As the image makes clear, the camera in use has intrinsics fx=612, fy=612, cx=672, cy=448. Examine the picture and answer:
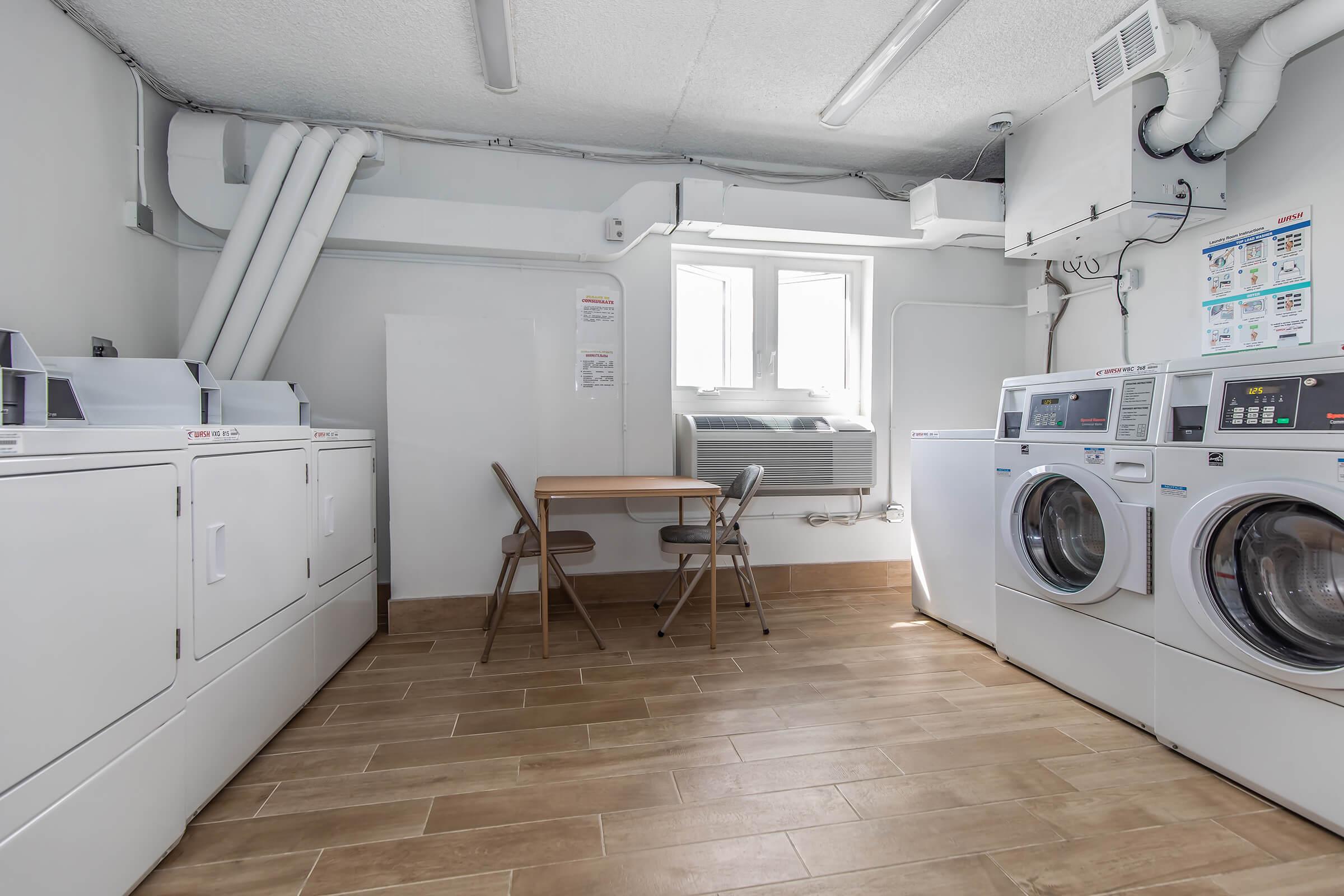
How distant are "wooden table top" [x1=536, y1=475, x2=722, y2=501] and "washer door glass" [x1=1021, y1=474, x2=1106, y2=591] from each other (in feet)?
4.24

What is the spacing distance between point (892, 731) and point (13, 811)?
83.7 inches

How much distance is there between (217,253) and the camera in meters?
3.11

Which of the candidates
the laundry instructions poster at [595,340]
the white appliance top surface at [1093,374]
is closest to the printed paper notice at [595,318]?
the laundry instructions poster at [595,340]

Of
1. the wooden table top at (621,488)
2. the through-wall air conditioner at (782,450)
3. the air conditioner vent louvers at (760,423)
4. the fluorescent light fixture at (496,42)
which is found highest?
the fluorescent light fixture at (496,42)

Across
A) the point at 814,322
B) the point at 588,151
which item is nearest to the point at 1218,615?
the point at 814,322

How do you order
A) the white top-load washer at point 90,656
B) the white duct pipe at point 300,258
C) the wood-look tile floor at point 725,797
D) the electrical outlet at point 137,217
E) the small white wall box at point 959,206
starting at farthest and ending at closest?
1. the small white wall box at point 959,206
2. the white duct pipe at point 300,258
3. the electrical outlet at point 137,217
4. the wood-look tile floor at point 725,797
5. the white top-load washer at point 90,656

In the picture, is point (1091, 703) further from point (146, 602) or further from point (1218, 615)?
point (146, 602)

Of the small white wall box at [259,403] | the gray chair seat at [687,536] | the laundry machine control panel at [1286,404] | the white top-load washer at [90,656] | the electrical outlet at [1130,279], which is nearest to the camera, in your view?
the white top-load washer at [90,656]

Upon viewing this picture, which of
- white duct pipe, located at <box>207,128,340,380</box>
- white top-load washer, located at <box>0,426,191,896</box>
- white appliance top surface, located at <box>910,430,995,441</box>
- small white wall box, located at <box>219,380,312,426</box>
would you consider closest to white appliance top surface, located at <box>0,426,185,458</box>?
white top-load washer, located at <box>0,426,191,896</box>

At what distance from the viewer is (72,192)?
2.30 metres

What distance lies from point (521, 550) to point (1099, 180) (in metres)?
3.12

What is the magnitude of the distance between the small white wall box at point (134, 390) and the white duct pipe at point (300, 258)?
2.93ft

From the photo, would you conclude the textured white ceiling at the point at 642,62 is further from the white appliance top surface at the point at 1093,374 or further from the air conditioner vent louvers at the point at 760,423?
the air conditioner vent louvers at the point at 760,423

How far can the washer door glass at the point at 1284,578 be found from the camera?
1537 millimetres
